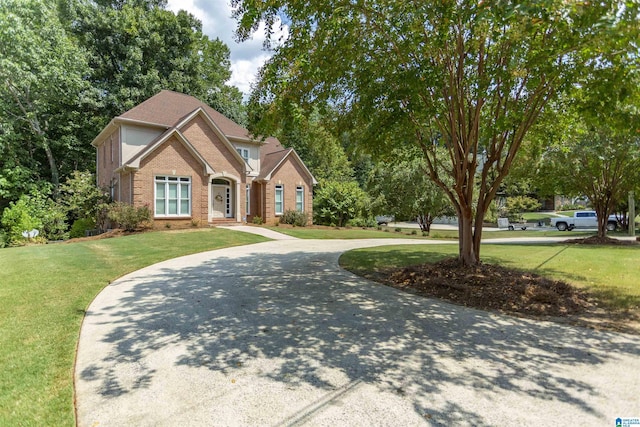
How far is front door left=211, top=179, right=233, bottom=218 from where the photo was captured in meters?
21.8

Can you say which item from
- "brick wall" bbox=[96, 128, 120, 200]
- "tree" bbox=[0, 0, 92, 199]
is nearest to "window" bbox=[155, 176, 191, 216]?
"brick wall" bbox=[96, 128, 120, 200]

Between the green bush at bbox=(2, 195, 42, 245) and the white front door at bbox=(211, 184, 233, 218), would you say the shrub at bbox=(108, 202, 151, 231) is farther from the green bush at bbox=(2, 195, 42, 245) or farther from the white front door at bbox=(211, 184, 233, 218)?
the white front door at bbox=(211, 184, 233, 218)

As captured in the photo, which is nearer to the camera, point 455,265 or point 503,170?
point 503,170

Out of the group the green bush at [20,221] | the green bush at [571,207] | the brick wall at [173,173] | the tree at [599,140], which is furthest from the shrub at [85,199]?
the green bush at [571,207]

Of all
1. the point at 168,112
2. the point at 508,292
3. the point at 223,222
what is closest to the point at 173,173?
the point at 223,222

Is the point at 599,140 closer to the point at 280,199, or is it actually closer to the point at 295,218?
the point at 295,218

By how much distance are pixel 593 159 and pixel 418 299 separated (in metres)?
13.4

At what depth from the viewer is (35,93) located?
24.0 m

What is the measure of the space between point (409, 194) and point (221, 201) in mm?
12539

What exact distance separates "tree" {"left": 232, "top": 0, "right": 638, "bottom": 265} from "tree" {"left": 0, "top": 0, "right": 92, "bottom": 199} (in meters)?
23.6

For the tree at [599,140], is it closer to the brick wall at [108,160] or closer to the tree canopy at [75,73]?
the brick wall at [108,160]

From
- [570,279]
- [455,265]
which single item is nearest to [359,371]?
[455,265]

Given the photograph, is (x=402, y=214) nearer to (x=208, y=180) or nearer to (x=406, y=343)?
(x=208, y=180)

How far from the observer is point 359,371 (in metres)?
3.59
